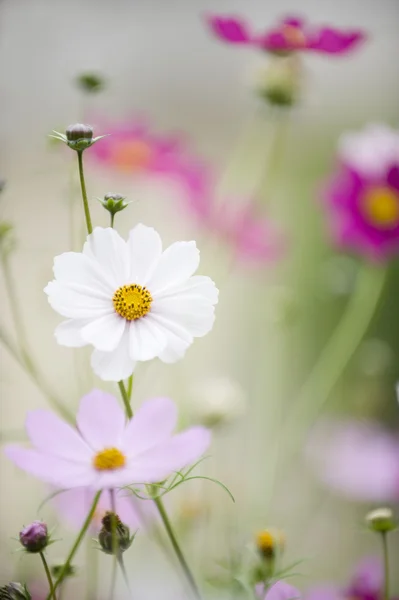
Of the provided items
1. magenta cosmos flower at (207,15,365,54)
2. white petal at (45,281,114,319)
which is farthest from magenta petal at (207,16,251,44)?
white petal at (45,281,114,319)

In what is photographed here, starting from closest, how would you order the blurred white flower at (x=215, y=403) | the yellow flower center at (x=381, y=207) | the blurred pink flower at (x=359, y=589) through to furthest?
the blurred pink flower at (x=359, y=589) < the blurred white flower at (x=215, y=403) < the yellow flower center at (x=381, y=207)

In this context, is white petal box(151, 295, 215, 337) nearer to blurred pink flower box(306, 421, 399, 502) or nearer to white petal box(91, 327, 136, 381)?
white petal box(91, 327, 136, 381)

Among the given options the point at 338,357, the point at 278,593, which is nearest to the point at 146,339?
the point at 278,593

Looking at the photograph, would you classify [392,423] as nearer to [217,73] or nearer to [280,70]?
[280,70]

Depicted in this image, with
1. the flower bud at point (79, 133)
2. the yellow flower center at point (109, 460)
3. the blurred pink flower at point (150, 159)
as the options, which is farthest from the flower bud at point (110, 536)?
the blurred pink flower at point (150, 159)

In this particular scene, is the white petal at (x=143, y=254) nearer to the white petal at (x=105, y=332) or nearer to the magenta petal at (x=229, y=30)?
the white petal at (x=105, y=332)

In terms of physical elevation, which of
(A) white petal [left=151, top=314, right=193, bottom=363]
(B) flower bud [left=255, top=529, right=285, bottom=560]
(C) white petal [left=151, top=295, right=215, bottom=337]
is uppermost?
(C) white petal [left=151, top=295, right=215, bottom=337]
